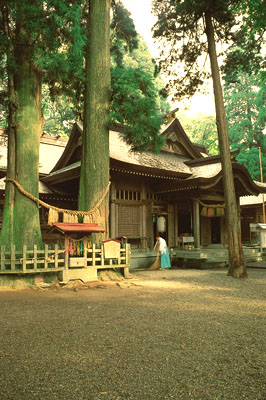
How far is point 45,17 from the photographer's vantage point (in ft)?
29.0

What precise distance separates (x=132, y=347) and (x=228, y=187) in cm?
816

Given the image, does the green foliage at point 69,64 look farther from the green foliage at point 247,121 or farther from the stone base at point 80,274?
the green foliage at point 247,121

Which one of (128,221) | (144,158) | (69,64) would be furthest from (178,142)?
(69,64)

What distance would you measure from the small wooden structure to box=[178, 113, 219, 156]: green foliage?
34.6 m

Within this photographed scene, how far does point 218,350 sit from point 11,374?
7.40ft

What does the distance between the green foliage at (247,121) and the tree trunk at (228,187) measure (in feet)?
57.8

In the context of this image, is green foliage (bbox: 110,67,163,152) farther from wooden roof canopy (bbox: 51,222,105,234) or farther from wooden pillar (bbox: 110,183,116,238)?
wooden pillar (bbox: 110,183,116,238)

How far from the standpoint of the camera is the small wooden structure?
8359 mm

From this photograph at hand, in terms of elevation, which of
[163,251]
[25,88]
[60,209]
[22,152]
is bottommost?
[163,251]

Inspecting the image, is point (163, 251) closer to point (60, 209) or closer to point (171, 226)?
point (171, 226)

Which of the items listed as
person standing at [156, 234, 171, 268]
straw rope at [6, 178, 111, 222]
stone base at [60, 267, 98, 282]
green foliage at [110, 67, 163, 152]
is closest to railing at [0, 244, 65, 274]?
stone base at [60, 267, 98, 282]

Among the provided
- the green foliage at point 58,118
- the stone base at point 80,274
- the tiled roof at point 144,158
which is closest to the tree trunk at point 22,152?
the stone base at point 80,274

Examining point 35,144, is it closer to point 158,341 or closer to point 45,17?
point 45,17

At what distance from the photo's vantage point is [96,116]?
992cm
